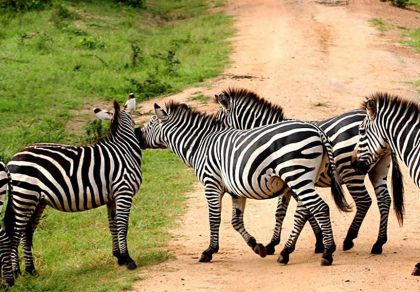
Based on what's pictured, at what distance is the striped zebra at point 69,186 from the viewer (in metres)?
10.3

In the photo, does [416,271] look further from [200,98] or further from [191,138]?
[200,98]

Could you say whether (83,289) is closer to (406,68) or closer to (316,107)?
(316,107)

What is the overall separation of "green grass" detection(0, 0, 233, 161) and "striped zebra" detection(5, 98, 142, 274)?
557cm

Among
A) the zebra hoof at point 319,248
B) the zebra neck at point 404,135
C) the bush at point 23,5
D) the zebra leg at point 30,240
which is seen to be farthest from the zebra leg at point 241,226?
the bush at point 23,5

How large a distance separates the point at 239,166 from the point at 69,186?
6.62ft

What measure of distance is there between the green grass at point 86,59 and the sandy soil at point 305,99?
3.04ft

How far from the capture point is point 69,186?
10352 millimetres

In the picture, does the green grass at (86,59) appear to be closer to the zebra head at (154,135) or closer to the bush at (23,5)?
the bush at (23,5)

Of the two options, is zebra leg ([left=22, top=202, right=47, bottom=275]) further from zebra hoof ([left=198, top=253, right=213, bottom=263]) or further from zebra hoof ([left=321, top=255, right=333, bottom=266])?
zebra hoof ([left=321, top=255, right=333, bottom=266])

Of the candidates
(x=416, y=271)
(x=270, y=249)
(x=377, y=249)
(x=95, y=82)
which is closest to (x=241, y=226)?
(x=270, y=249)

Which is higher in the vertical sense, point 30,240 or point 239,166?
point 239,166

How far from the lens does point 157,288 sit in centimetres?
918

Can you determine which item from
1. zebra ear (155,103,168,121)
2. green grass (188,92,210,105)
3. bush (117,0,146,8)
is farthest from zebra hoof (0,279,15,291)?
bush (117,0,146,8)

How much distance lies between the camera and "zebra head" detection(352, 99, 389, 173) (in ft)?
33.2
